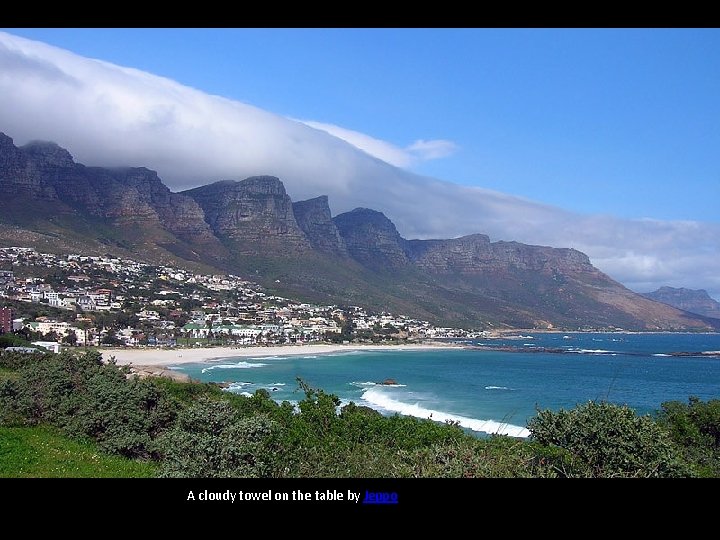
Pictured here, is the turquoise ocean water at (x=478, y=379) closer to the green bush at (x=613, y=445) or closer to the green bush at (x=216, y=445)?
the green bush at (x=613, y=445)

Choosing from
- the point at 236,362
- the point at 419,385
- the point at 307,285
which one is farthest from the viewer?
the point at 307,285

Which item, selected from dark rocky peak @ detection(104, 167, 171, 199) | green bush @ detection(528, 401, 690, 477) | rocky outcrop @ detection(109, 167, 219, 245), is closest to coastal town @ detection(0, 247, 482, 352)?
rocky outcrop @ detection(109, 167, 219, 245)

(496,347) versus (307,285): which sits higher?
(307,285)

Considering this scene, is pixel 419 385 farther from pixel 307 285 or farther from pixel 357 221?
pixel 357 221

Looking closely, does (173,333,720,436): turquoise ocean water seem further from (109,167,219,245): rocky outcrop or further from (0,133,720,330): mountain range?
(109,167,219,245): rocky outcrop

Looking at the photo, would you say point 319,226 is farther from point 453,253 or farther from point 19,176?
point 19,176
